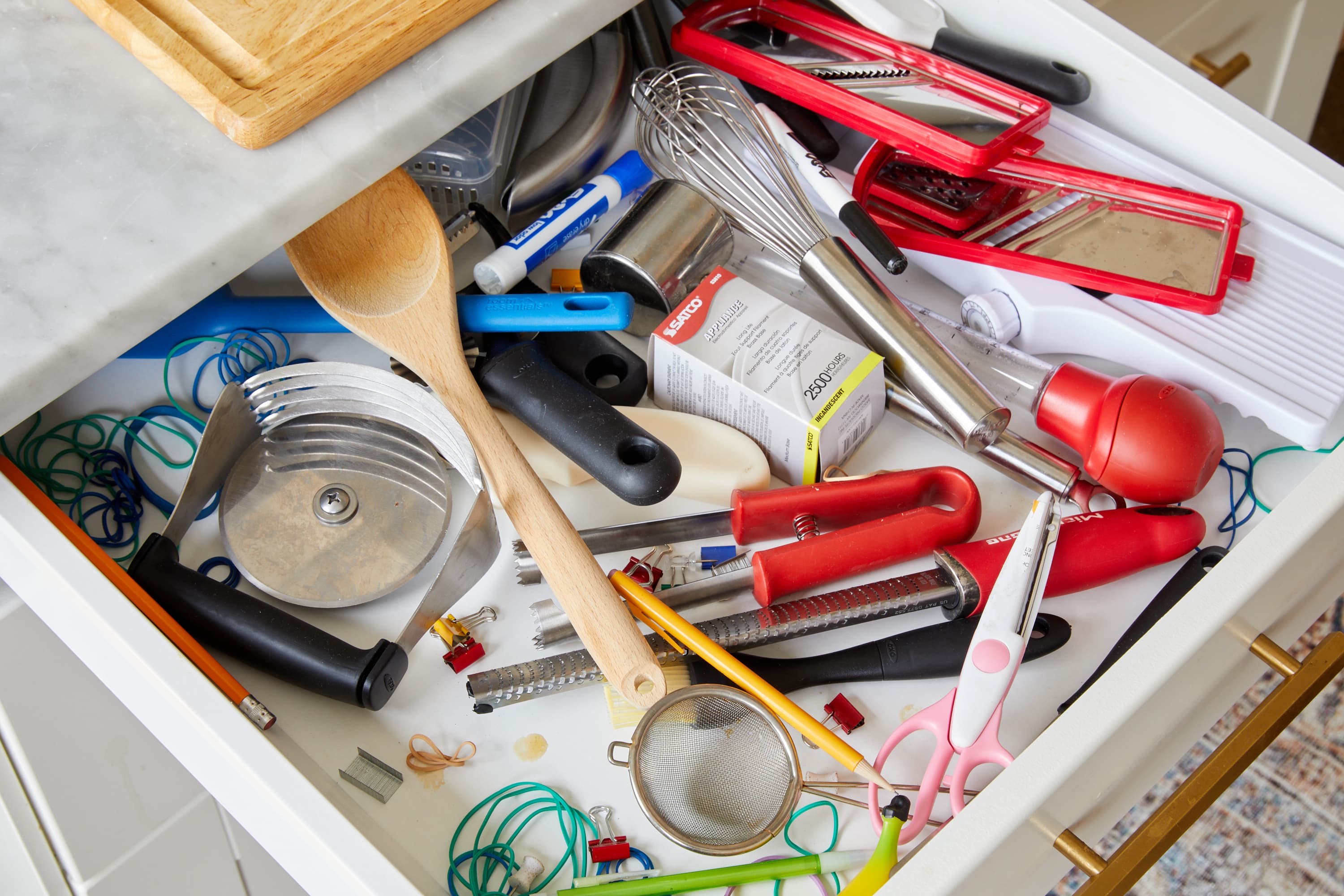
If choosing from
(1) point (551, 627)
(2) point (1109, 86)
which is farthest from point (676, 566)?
(2) point (1109, 86)

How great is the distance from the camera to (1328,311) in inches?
22.5

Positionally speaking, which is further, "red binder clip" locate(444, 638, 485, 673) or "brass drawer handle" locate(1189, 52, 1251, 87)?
"brass drawer handle" locate(1189, 52, 1251, 87)

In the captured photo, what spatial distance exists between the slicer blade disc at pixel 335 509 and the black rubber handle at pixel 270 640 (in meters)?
0.03

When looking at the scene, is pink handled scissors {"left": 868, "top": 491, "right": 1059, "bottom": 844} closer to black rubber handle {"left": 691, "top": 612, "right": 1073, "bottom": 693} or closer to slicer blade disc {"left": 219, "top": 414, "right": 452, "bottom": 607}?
black rubber handle {"left": 691, "top": 612, "right": 1073, "bottom": 693}

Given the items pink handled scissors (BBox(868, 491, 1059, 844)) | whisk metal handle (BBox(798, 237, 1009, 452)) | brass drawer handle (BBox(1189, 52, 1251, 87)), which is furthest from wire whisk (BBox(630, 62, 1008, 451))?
brass drawer handle (BBox(1189, 52, 1251, 87))

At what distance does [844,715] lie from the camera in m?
0.49

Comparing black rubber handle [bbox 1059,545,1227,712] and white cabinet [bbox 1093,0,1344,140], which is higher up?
white cabinet [bbox 1093,0,1344,140]

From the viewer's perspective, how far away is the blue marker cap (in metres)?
0.69

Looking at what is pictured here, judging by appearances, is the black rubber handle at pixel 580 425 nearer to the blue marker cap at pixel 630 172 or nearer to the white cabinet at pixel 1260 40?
the blue marker cap at pixel 630 172

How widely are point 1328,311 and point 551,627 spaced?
0.47m

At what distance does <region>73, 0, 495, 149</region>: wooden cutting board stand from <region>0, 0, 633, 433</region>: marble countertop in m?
0.01

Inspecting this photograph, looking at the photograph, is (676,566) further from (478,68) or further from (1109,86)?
(1109,86)

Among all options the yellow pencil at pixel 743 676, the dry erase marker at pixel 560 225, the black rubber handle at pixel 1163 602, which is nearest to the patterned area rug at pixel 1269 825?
the black rubber handle at pixel 1163 602

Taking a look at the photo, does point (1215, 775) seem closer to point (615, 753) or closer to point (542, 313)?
point (615, 753)
